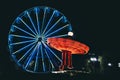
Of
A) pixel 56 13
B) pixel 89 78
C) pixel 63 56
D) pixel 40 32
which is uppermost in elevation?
pixel 56 13

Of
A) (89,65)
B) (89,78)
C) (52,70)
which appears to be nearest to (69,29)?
(52,70)

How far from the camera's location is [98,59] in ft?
188

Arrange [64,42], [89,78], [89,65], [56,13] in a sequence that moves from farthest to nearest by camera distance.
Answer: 1. [89,65]
2. [56,13]
3. [64,42]
4. [89,78]

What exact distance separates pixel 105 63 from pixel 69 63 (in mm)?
17893

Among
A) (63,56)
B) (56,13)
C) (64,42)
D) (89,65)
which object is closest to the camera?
(64,42)

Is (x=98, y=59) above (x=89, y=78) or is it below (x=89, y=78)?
above

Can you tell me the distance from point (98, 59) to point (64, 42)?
2378 cm

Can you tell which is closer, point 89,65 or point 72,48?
point 72,48

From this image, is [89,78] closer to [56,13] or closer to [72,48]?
[72,48]

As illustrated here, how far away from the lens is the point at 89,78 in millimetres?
30797

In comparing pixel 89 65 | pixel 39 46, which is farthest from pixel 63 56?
pixel 89 65

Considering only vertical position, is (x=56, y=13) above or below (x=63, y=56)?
above

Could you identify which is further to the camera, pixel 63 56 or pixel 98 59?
pixel 98 59

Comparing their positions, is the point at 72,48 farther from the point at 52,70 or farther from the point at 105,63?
the point at 105,63
